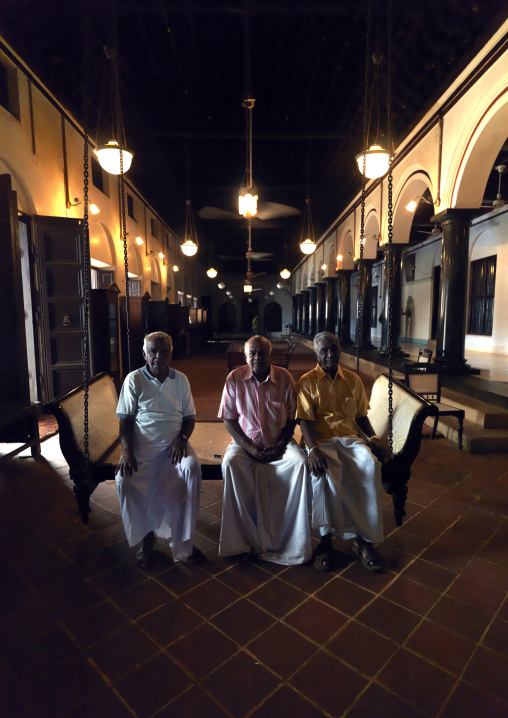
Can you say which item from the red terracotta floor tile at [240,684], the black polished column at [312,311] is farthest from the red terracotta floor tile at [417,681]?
the black polished column at [312,311]

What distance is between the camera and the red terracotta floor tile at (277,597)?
7.47 ft

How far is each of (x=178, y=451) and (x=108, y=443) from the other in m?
0.89

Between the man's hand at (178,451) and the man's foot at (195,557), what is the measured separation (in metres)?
0.61

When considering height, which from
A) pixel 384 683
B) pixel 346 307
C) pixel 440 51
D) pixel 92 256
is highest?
pixel 440 51

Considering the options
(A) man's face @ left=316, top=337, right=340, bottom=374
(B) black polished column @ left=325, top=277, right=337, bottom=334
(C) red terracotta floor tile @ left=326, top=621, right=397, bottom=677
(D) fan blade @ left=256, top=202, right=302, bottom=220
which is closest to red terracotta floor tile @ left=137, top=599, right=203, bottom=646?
(C) red terracotta floor tile @ left=326, top=621, right=397, bottom=677

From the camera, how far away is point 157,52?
→ 5.71 meters

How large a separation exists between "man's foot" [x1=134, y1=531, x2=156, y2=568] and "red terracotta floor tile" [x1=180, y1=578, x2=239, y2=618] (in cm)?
42

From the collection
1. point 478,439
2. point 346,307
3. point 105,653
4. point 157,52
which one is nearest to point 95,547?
point 105,653

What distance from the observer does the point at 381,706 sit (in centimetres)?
171

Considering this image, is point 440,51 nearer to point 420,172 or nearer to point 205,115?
point 420,172

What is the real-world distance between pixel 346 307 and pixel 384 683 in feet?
44.7

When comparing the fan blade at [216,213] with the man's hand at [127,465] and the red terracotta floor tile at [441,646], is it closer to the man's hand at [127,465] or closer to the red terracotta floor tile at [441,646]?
the man's hand at [127,465]

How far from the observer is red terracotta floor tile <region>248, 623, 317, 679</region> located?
75.2 inches

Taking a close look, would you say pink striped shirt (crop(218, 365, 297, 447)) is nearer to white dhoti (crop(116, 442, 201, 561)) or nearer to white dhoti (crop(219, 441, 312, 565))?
white dhoti (crop(219, 441, 312, 565))
